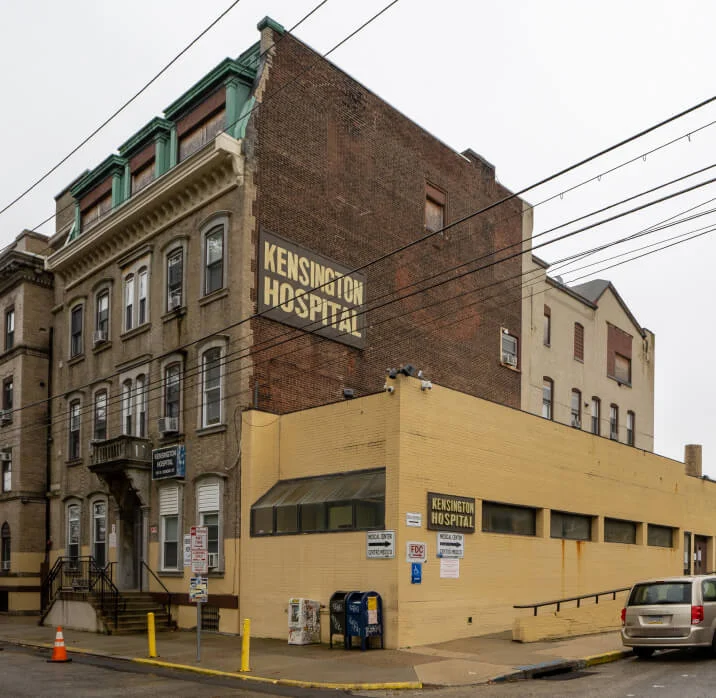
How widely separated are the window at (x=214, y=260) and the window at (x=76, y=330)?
8.39m

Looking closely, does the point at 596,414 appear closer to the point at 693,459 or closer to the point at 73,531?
the point at 693,459

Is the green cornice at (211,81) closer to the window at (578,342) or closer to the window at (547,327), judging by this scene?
the window at (547,327)

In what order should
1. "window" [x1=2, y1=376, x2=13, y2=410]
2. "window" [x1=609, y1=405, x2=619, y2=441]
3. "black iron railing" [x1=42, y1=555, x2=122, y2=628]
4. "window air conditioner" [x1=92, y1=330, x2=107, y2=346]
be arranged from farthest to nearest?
"window" [x1=609, y1=405, x2=619, y2=441]
"window" [x1=2, y1=376, x2=13, y2=410]
"window air conditioner" [x1=92, y1=330, x2=107, y2=346]
"black iron railing" [x1=42, y1=555, x2=122, y2=628]

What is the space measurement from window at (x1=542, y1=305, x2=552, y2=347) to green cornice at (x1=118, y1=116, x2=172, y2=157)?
17.2 m

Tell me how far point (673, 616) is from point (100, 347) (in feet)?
68.8

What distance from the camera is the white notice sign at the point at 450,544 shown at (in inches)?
849

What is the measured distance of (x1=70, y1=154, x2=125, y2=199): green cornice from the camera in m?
31.9

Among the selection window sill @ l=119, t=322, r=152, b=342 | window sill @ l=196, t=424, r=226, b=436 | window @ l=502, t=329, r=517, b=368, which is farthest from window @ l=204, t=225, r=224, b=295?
window @ l=502, t=329, r=517, b=368

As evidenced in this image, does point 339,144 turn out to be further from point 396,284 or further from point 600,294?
point 600,294

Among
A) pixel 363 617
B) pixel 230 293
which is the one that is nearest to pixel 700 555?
pixel 363 617

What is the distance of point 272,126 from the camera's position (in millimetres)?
26781

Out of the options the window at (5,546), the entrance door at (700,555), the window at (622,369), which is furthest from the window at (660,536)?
the window at (5,546)

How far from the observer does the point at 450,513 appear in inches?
865

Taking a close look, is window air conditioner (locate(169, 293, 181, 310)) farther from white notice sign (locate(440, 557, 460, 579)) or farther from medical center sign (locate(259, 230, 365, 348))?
white notice sign (locate(440, 557, 460, 579))
